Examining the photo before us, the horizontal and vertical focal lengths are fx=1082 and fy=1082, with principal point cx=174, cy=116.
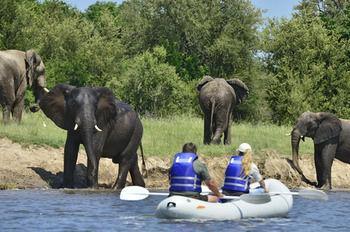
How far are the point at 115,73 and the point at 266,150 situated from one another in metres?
32.6

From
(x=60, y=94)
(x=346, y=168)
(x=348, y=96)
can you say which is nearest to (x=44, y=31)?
(x=348, y=96)

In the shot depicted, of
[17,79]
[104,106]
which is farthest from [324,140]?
[17,79]

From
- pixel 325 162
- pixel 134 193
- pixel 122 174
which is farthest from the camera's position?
pixel 325 162

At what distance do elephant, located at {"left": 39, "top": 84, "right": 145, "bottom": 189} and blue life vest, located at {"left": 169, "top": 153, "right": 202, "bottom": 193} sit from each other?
249 inches

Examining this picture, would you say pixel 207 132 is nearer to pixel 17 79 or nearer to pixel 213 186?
pixel 17 79

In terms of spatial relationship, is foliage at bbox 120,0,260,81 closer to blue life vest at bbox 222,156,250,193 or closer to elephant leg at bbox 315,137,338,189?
elephant leg at bbox 315,137,338,189

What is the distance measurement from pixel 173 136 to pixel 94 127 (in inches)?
361

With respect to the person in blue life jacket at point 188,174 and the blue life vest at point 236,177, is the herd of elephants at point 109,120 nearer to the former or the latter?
the blue life vest at point 236,177

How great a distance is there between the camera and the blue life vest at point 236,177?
24.2 meters

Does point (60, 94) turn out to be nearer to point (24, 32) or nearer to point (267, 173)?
point (267, 173)

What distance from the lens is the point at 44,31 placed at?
6700 centimetres

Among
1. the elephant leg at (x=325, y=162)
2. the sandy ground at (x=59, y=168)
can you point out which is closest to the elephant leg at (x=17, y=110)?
the sandy ground at (x=59, y=168)

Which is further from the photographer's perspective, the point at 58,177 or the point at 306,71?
the point at 306,71

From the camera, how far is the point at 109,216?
2409 cm
